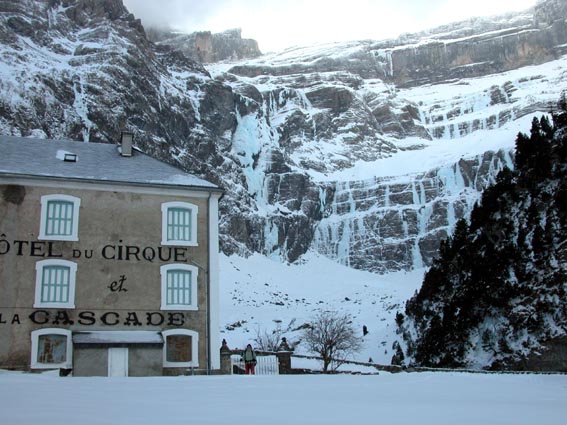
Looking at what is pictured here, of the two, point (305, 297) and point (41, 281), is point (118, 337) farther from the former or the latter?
point (305, 297)

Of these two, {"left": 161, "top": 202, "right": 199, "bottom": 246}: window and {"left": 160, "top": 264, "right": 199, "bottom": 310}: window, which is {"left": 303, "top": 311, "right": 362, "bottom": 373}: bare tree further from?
{"left": 161, "top": 202, "right": 199, "bottom": 246}: window

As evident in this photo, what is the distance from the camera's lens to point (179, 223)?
26203mm

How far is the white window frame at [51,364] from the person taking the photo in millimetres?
22844

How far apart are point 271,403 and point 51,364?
15257mm

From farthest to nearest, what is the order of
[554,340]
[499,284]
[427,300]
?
[427,300], [499,284], [554,340]

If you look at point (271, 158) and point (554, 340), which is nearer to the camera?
point (554, 340)

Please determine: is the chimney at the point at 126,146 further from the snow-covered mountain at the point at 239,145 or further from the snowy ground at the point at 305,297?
the snow-covered mountain at the point at 239,145

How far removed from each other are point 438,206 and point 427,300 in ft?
386

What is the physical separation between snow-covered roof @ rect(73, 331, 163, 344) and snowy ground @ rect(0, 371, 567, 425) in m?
9.77

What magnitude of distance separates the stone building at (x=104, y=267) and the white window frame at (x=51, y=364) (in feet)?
0.12

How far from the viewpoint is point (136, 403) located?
9.63 meters

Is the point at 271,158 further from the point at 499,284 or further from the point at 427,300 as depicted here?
the point at 499,284

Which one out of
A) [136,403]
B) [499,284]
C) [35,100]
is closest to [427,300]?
[499,284]

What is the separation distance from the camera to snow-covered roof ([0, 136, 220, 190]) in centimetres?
2497
